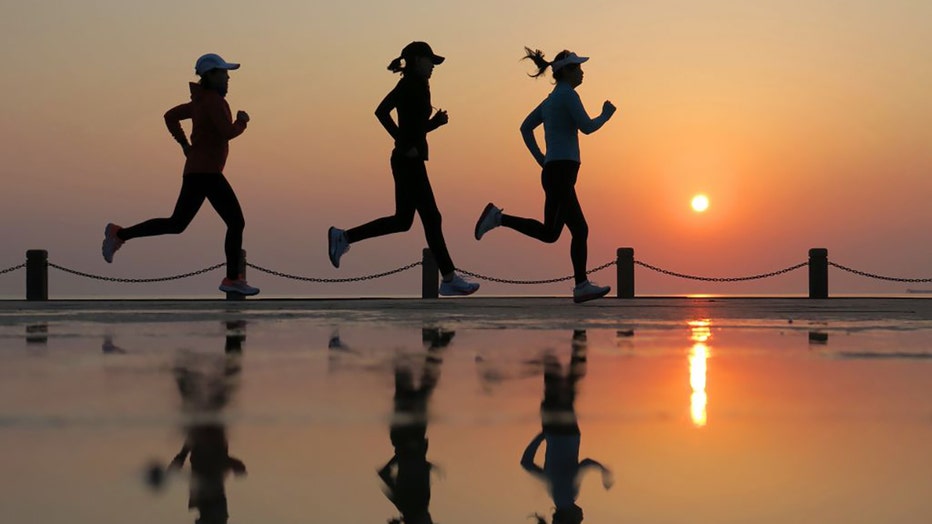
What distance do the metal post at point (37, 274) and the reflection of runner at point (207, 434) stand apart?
72.7ft

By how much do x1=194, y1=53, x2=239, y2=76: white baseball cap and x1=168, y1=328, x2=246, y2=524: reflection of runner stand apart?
662 cm

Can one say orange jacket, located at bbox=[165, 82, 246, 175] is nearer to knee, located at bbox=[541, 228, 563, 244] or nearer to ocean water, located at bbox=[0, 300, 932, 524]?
knee, located at bbox=[541, 228, 563, 244]

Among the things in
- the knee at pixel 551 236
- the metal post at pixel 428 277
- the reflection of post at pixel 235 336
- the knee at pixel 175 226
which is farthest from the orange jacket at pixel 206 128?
the metal post at pixel 428 277

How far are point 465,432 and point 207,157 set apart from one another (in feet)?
31.7

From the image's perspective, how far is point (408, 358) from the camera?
22.6ft

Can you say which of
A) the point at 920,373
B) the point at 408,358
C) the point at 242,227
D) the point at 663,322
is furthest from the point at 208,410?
the point at 242,227

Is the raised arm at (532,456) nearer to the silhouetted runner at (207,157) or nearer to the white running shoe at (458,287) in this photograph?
the white running shoe at (458,287)

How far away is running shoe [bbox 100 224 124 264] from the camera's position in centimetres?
1341

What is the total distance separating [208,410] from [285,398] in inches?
17.5

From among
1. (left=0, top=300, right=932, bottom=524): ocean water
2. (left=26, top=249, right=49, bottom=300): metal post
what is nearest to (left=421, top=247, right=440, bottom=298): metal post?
(left=26, top=249, right=49, bottom=300): metal post

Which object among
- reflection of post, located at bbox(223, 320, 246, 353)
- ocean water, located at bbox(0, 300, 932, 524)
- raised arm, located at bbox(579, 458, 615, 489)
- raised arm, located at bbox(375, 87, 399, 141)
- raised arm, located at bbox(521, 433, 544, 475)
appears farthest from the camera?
raised arm, located at bbox(375, 87, 399, 141)

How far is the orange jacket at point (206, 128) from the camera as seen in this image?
12875mm

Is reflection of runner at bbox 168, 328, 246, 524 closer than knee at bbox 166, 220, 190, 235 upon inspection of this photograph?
Yes

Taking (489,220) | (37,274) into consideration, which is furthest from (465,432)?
(37,274)
